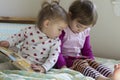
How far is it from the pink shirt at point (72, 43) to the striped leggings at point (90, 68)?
9 cm

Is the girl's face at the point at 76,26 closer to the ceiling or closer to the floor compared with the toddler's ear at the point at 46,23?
closer to the floor

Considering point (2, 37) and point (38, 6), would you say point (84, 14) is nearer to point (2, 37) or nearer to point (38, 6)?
point (2, 37)

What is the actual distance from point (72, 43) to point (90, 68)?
A: 0.23 metres

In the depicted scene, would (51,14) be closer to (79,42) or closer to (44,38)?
(44,38)

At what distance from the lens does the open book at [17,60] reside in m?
1.15

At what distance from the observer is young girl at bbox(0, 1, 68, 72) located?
1252mm

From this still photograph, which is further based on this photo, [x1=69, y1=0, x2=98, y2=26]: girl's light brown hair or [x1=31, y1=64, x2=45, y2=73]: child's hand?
[x1=69, y1=0, x2=98, y2=26]: girl's light brown hair

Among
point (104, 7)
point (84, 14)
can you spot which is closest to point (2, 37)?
point (84, 14)

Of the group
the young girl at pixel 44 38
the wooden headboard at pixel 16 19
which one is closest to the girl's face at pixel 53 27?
the young girl at pixel 44 38

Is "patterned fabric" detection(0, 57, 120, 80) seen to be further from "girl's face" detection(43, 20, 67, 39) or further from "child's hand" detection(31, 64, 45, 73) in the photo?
"girl's face" detection(43, 20, 67, 39)

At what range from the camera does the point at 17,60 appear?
117 cm

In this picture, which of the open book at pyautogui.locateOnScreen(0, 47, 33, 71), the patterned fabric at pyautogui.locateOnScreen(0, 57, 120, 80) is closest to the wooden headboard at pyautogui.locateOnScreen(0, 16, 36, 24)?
the open book at pyautogui.locateOnScreen(0, 47, 33, 71)

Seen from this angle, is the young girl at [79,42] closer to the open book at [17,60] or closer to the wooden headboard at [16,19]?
the open book at [17,60]

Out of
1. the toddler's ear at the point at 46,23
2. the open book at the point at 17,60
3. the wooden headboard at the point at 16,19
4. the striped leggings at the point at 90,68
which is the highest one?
the toddler's ear at the point at 46,23
